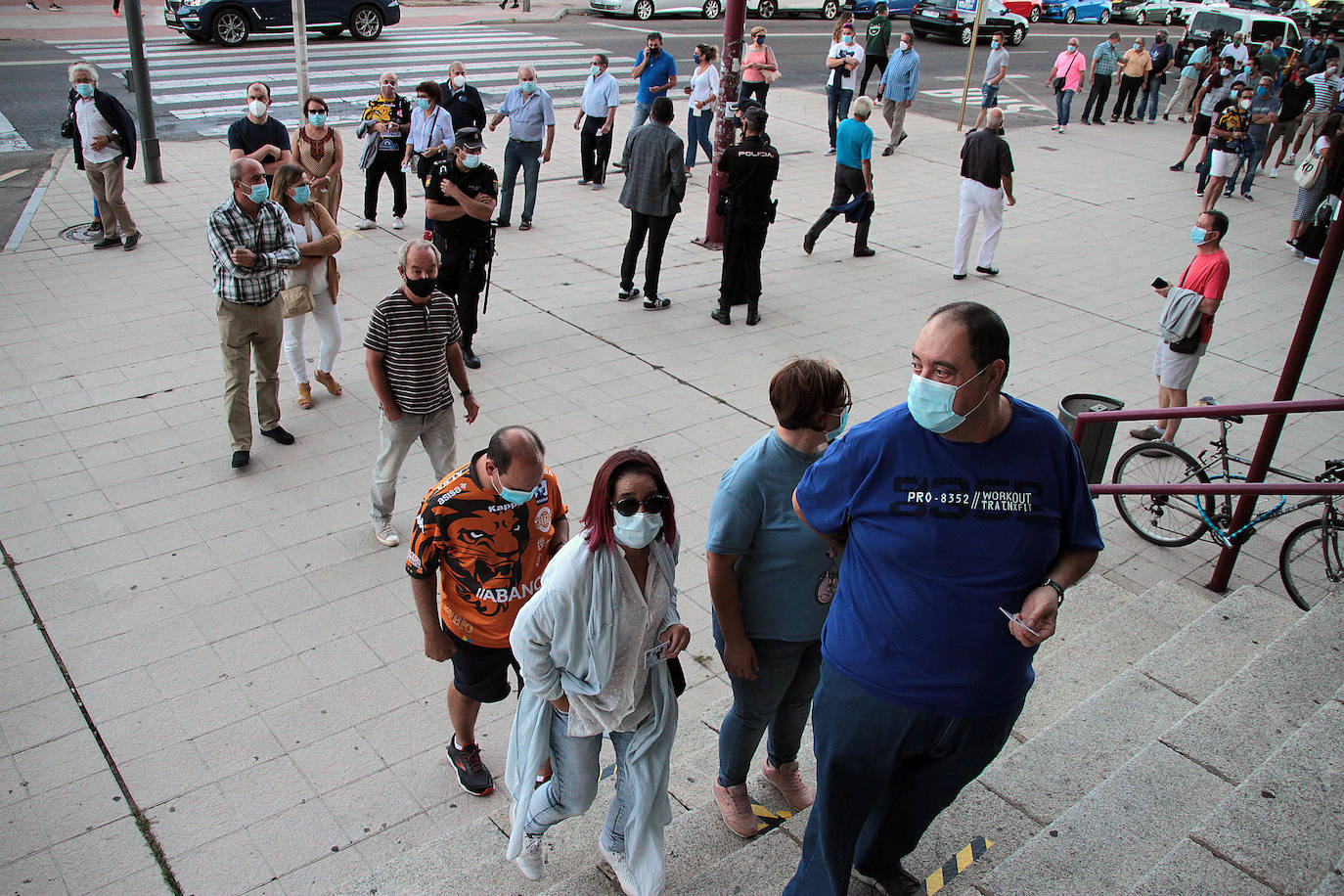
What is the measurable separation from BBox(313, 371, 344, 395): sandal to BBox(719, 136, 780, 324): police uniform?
3587 millimetres

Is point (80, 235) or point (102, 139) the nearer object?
point (102, 139)

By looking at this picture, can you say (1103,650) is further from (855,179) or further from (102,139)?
(102,139)

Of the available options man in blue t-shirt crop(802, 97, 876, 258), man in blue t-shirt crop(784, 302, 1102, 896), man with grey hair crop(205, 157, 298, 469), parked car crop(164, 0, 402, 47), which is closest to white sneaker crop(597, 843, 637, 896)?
man in blue t-shirt crop(784, 302, 1102, 896)

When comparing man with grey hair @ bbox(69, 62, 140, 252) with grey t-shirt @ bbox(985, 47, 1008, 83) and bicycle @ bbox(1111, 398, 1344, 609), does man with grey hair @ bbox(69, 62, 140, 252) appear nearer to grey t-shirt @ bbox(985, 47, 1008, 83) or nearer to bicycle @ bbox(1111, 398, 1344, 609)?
→ bicycle @ bbox(1111, 398, 1344, 609)

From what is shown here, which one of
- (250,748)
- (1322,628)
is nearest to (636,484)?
(250,748)

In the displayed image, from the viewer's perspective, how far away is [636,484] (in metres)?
3.11

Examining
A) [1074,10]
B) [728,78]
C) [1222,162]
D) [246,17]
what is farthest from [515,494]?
[1074,10]

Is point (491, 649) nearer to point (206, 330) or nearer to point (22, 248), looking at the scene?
point (206, 330)

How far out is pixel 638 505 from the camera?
3096mm

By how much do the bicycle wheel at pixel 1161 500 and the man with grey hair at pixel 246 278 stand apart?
5582 mm

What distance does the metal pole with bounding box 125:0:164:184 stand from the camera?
11812 mm

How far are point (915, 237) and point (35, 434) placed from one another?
9.61m

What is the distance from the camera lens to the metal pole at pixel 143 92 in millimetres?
11812

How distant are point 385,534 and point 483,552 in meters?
2.46
